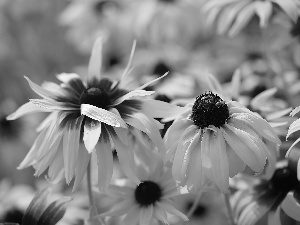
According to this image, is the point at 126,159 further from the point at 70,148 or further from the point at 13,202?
the point at 13,202

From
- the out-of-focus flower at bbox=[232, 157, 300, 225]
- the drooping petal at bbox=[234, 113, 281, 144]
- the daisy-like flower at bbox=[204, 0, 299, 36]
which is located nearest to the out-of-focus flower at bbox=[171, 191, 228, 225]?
the out-of-focus flower at bbox=[232, 157, 300, 225]

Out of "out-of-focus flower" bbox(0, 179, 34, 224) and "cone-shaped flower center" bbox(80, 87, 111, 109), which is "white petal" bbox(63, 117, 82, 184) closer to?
"cone-shaped flower center" bbox(80, 87, 111, 109)

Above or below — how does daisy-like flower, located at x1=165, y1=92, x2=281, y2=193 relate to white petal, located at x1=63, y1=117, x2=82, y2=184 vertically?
below

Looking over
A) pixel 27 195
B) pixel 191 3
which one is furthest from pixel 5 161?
pixel 191 3

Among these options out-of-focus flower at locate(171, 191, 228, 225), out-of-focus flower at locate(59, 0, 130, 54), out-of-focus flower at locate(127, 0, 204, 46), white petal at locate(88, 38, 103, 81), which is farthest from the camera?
out-of-focus flower at locate(59, 0, 130, 54)

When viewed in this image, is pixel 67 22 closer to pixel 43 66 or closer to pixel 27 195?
pixel 43 66

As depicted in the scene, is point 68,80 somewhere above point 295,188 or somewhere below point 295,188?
above
